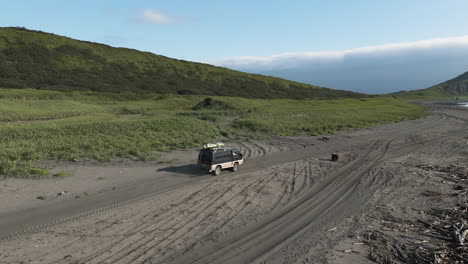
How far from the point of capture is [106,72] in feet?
358

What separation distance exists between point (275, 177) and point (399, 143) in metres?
24.9

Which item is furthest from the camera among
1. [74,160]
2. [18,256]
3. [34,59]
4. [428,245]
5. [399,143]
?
[34,59]

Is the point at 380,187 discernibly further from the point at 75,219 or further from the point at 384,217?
the point at 75,219

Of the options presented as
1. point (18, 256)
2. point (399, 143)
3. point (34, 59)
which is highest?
point (34, 59)

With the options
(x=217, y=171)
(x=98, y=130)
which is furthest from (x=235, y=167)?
(x=98, y=130)

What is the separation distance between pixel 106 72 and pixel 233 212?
343 ft

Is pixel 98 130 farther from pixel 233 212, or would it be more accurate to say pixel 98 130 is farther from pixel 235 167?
pixel 233 212

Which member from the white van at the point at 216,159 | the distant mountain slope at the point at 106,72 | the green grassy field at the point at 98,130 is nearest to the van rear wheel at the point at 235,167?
the white van at the point at 216,159

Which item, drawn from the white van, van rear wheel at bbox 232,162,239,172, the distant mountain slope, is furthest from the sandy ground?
the distant mountain slope

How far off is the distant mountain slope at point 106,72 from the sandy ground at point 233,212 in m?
76.3

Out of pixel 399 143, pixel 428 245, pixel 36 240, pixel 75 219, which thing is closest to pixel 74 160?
pixel 75 219

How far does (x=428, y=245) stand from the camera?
13.8 m

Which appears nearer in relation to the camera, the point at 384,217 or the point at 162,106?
the point at 384,217

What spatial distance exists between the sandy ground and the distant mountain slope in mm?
76328
